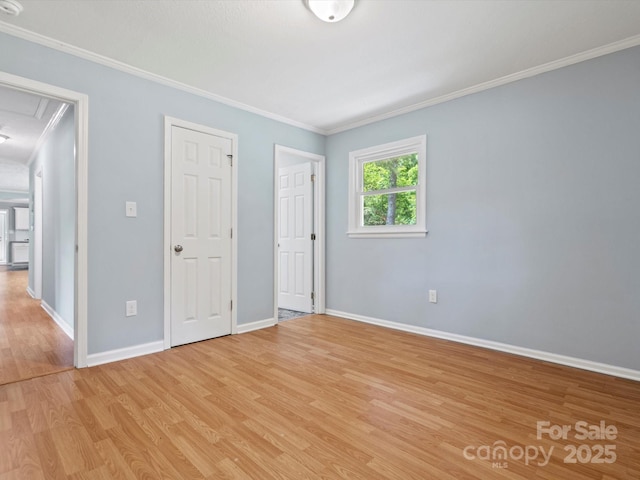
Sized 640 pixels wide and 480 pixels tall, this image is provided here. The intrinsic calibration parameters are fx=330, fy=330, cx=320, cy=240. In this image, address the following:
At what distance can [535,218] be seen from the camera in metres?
2.85

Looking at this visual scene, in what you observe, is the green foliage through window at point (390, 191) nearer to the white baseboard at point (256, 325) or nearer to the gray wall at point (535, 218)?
the gray wall at point (535, 218)

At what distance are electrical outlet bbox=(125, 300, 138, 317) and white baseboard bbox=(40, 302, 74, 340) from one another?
3.73 ft

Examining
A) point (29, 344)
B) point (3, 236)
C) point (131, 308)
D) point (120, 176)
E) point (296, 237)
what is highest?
point (120, 176)

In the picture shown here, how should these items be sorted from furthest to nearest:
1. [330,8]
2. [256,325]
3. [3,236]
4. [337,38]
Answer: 1. [3,236]
2. [256,325]
3. [337,38]
4. [330,8]

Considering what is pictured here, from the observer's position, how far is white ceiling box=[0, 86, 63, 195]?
11.1ft

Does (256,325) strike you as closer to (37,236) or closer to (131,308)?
(131,308)

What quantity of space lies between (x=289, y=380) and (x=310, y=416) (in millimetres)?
519

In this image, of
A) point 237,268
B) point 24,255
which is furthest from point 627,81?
point 24,255

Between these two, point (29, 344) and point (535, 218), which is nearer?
point (535, 218)

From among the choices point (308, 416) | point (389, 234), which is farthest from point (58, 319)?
point (389, 234)

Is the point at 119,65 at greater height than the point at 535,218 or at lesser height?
greater

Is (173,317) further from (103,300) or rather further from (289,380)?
(289,380)

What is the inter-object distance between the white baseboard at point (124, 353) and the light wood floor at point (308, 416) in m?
0.09

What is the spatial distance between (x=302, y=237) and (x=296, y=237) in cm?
11
